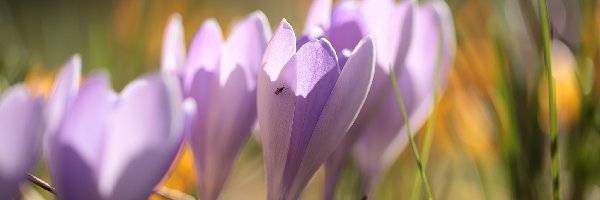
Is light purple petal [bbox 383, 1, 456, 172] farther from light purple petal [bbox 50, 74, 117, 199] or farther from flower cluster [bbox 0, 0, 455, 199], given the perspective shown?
light purple petal [bbox 50, 74, 117, 199]

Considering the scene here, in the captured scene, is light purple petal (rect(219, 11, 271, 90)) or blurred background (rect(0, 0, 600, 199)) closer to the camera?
light purple petal (rect(219, 11, 271, 90))

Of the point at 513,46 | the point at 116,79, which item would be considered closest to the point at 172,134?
the point at 513,46

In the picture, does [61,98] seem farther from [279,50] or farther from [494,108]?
[494,108]

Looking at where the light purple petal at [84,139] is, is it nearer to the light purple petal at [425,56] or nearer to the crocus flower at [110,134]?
the crocus flower at [110,134]

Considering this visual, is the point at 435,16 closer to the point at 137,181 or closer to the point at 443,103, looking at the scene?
the point at 137,181

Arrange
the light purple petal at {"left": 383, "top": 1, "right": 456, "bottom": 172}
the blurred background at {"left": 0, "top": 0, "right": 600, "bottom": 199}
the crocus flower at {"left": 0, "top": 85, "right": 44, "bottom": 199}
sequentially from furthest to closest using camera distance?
the blurred background at {"left": 0, "top": 0, "right": 600, "bottom": 199} → the light purple petal at {"left": 383, "top": 1, "right": 456, "bottom": 172} → the crocus flower at {"left": 0, "top": 85, "right": 44, "bottom": 199}

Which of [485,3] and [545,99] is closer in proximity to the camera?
[545,99]

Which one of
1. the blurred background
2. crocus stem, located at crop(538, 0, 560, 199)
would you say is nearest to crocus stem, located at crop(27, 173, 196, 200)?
the blurred background
